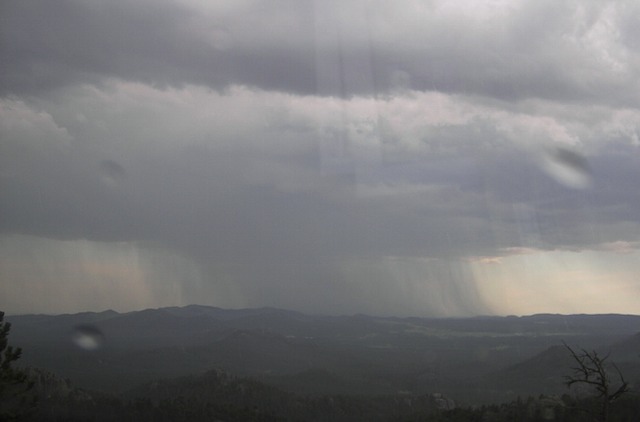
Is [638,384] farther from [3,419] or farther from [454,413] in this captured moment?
[3,419]

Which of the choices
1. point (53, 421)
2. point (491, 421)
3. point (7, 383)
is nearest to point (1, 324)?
point (7, 383)

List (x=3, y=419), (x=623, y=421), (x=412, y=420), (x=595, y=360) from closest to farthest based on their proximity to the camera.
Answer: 1. (x=595, y=360)
2. (x=3, y=419)
3. (x=623, y=421)
4. (x=412, y=420)

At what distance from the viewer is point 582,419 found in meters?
142

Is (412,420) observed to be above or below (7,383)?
below

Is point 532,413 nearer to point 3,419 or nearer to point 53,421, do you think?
point 3,419

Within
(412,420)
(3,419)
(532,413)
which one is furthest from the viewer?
(412,420)

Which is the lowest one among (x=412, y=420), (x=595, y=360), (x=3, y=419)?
(x=412, y=420)

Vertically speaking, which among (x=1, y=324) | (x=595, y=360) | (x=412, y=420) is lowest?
(x=412, y=420)

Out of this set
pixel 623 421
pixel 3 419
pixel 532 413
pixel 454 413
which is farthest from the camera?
pixel 454 413

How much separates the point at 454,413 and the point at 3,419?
447 feet

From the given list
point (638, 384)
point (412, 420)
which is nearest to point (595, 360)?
point (412, 420)

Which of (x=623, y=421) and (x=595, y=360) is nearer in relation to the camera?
(x=595, y=360)

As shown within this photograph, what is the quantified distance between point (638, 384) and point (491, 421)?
75.1m

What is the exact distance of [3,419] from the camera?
56.5 m
